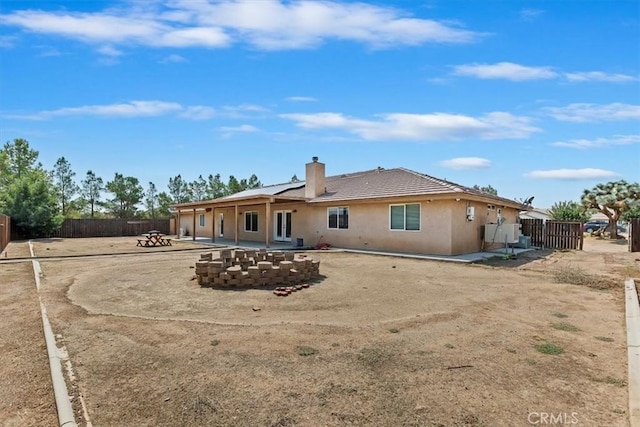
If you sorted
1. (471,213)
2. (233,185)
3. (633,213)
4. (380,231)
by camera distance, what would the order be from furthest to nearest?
(233,185), (633,213), (380,231), (471,213)

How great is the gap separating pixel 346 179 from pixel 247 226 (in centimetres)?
711

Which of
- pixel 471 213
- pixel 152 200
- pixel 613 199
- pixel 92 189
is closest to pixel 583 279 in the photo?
pixel 471 213

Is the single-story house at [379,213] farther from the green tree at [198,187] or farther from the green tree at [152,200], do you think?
the green tree at [198,187]

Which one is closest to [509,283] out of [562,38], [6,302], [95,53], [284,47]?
[562,38]

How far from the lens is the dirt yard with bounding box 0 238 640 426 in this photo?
282 centimetres

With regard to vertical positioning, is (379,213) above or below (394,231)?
above

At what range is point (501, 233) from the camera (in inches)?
611

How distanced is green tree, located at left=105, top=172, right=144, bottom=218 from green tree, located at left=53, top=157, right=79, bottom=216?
358 centimetres

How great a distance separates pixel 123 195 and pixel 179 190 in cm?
764

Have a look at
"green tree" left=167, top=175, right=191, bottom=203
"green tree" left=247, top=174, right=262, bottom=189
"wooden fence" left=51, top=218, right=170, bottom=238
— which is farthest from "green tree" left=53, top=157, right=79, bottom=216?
"green tree" left=247, top=174, right=262, bottom=189

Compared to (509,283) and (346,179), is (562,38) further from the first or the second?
(346,179)

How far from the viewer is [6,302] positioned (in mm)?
6434

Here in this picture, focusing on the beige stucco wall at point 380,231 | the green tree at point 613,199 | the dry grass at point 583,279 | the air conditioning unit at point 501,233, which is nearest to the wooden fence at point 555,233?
the air conditioning unit at point 501,233

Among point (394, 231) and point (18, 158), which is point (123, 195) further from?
point (394, 231)
